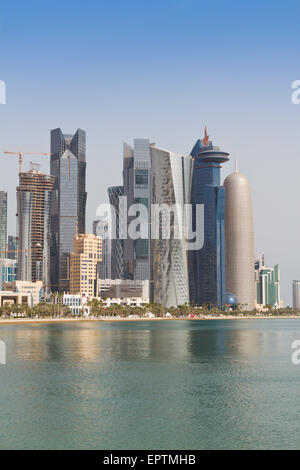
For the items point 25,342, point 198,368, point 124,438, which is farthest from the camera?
point 25,342

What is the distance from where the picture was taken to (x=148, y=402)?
6106cm

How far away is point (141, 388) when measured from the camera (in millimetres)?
69562

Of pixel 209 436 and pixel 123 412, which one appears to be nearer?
pixel 209 436

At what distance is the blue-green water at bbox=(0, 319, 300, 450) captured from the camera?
4656cm

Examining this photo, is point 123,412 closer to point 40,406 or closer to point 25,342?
Answer: point 40,406

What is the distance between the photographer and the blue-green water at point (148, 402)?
46.6 m

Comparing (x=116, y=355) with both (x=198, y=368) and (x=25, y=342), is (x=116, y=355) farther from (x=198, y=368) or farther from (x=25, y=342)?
(x=25, y=342)
